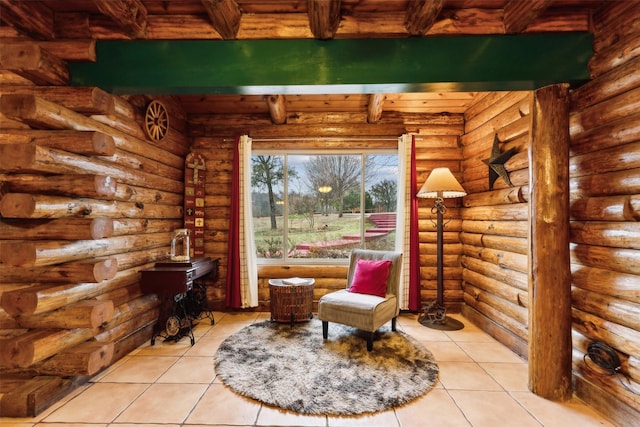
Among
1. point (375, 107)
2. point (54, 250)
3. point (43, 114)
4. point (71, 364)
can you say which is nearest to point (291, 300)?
point (71, 364)

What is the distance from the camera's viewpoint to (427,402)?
A: 2.07 metres

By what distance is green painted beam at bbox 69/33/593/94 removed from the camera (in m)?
2.14

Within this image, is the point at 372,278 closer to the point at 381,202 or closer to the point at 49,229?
the point at 381,202

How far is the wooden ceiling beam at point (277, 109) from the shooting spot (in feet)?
11.7

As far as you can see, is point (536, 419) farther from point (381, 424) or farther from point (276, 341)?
point (276, 341)

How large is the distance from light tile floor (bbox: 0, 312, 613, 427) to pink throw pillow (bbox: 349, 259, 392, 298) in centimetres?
86

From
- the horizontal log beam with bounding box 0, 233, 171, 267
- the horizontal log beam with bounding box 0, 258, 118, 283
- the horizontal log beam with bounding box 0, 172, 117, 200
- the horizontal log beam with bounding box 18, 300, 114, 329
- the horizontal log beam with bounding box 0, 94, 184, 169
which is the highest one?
the horizontal log beam with bounding box 0, 94, 184, 169

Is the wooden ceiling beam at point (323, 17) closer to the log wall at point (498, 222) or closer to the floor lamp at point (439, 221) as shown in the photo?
the log wall at point (498, 222)

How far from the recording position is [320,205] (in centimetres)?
435

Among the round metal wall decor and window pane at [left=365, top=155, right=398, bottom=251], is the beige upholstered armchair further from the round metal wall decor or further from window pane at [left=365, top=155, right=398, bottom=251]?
the round metal wall decor

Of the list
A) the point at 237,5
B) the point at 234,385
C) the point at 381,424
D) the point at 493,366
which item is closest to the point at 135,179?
the point at 237,5

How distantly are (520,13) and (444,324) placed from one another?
318cm

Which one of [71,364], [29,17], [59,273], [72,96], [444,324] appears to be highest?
[29,17]

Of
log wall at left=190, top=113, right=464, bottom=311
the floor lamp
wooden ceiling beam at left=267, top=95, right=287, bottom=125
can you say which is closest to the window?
log wall at left=190, top=113, right=464, bottom=311
